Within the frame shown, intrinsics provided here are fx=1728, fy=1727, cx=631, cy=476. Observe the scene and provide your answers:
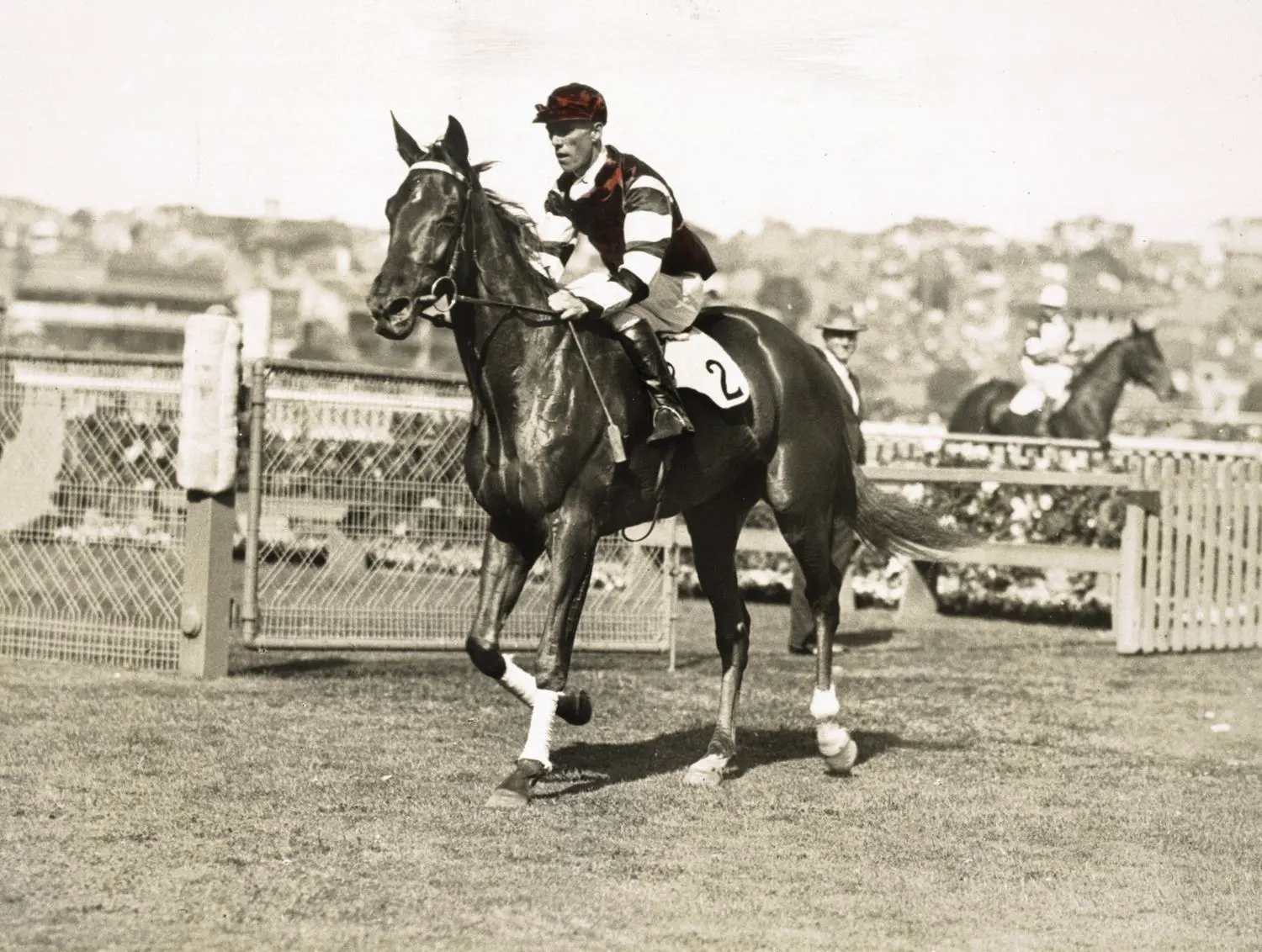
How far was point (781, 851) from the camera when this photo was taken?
6.14m

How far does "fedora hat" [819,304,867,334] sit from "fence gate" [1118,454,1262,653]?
2516 millimetres

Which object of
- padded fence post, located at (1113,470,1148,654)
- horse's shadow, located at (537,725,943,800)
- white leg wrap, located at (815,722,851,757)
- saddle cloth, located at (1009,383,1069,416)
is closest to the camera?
horse's shadow, located at (537,725,943,800)

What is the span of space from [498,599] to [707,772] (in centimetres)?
119

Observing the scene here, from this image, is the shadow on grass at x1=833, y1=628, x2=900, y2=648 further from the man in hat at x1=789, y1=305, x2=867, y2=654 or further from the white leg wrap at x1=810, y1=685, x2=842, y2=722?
the white leg wrap at x1=810, y1=685, x2=842, y2=722

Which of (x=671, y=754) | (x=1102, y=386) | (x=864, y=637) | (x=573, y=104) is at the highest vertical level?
(x=573, y=104)

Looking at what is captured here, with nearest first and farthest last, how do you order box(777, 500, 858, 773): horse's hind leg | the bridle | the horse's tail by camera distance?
the bridle
box(777, 500, 858, 773): horse's hind leg
the horse's tail

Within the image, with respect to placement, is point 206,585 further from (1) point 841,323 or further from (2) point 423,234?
(1) point 841,323

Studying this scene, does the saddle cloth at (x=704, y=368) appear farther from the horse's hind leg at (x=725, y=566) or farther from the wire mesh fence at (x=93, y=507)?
the wire mesh fence at (x=93, y=507)

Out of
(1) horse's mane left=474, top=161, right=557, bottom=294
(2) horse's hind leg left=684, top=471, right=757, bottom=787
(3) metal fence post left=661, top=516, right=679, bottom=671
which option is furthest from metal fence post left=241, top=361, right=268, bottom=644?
(1) horse's mane left=474, top=161, right=557, bottom=294

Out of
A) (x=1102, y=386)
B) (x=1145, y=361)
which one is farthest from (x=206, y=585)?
(x=1145, y=361)

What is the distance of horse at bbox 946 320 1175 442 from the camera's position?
1823cm

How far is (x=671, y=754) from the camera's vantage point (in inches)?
324

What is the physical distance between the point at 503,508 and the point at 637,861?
172cm

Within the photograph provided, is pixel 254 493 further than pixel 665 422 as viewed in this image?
Yes
